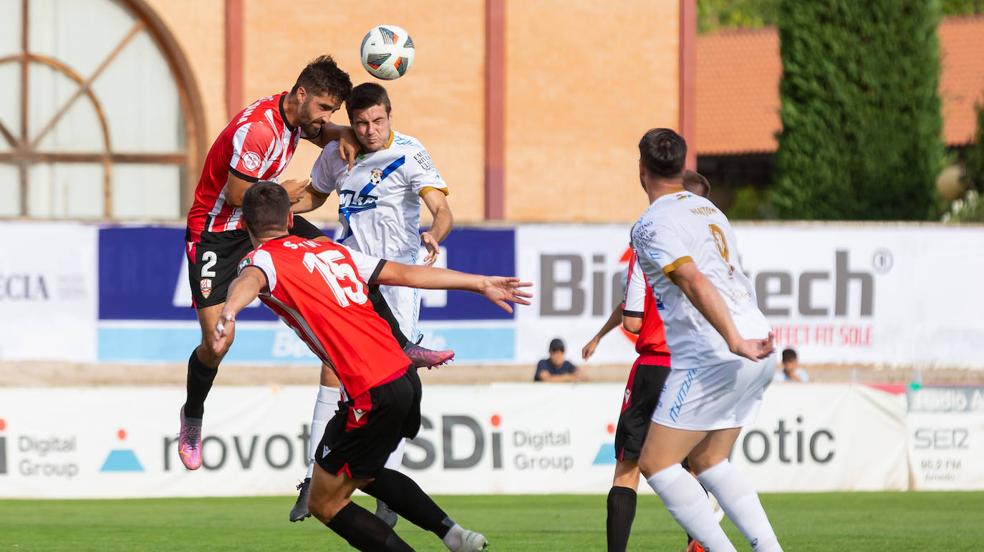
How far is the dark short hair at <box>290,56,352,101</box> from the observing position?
937cm

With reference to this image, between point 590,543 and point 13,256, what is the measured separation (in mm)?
11177

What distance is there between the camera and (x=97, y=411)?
16.5 metres

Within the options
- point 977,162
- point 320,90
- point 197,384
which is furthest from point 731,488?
point 977,162

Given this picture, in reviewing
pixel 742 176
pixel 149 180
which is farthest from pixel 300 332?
pixel 742 176

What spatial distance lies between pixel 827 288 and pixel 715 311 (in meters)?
15.0

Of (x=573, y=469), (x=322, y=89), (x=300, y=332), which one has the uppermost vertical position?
(x=322, y=89)

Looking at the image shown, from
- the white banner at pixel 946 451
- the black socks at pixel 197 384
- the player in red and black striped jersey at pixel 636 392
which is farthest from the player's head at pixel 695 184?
the white banner at pixel 946 451

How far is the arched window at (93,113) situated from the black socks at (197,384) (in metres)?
16.4

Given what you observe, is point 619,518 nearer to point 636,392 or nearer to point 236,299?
point 636,392

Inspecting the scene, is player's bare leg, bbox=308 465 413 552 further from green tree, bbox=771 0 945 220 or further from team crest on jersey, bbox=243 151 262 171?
green tree, bbox=771 0 945 220

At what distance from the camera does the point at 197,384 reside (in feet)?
32.5

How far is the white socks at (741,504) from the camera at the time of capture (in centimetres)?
777

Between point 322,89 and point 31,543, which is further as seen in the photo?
point 31,543

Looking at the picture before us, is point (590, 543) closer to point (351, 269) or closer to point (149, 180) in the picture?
point (351, 269)
